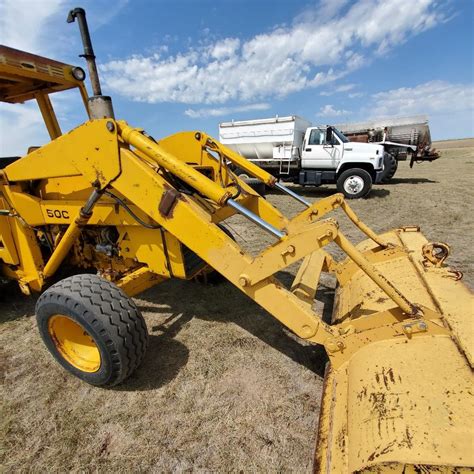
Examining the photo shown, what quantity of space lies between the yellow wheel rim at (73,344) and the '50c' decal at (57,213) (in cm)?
102

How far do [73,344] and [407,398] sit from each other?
101 inches

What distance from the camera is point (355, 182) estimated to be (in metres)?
11.4

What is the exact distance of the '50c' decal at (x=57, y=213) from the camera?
3.08 metres

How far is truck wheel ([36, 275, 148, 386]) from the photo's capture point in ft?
7.54

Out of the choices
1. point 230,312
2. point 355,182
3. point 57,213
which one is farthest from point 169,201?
point 355,182

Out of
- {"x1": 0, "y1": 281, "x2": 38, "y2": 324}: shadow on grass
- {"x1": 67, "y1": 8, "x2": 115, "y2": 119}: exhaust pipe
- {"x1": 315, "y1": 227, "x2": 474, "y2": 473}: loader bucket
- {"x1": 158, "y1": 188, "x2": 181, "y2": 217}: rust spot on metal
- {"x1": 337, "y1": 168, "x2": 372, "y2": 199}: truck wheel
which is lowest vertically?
{"x1": 337, "y1": 168, "x2": 372, "y2": 199}: truck wheel

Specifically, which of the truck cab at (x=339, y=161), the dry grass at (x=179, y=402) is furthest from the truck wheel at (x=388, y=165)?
the dry grass at (x=179, y=402)

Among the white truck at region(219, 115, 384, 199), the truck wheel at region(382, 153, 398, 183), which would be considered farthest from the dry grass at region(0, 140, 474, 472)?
the truck wheel at region(382, 153, 398, 183)

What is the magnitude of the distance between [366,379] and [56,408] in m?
2.28

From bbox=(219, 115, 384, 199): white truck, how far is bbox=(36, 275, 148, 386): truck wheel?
1051cm

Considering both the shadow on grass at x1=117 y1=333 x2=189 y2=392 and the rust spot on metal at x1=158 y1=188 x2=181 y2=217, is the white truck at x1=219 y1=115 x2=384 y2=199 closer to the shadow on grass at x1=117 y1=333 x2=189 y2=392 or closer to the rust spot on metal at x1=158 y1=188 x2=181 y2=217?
the shadow on grass at x1=117 y1=333 x2=189 y2=392

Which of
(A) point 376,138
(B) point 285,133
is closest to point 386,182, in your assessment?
(A) point 376,138

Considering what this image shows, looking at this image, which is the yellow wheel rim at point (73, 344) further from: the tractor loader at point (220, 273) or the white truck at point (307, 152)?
the white truck at point (307, 152)

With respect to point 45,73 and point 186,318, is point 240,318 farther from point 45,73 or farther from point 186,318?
point 45,73
